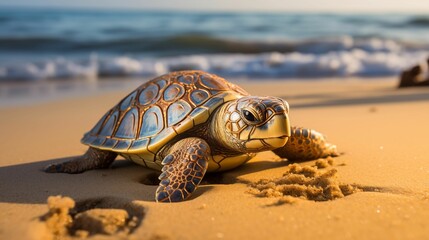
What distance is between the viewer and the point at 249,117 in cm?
292

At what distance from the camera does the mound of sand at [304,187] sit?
9.10 feet

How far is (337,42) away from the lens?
19.5 metres

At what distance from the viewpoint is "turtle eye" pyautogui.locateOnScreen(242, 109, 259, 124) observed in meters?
2.89

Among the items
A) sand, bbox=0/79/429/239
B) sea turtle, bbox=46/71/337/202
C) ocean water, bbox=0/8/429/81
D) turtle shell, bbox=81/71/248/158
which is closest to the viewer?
sand, bbox=0/79/429/239

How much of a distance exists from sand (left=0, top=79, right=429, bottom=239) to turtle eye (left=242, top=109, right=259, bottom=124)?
1.37ft

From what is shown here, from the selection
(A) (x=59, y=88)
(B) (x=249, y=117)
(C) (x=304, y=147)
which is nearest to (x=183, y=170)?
(B) (x=249, y=117)

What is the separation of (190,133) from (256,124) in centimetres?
58

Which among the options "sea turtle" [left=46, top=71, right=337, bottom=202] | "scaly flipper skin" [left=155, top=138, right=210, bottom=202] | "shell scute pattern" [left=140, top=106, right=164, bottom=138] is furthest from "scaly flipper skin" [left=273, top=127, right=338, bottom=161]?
"shell scute pattern" [left=140, top=106, right=164, bottom=138]

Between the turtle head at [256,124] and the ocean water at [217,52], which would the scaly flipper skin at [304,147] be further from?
the ocean water at [217,52]

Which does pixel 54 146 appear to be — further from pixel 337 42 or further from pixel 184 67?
pixel 337 42

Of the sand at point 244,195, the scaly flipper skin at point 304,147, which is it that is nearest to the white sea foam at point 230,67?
the sand at point 244,195

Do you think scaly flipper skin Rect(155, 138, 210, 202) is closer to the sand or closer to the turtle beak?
the sand

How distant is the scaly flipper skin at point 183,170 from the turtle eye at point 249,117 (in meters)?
0.33

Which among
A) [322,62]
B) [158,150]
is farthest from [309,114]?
[322,62]
